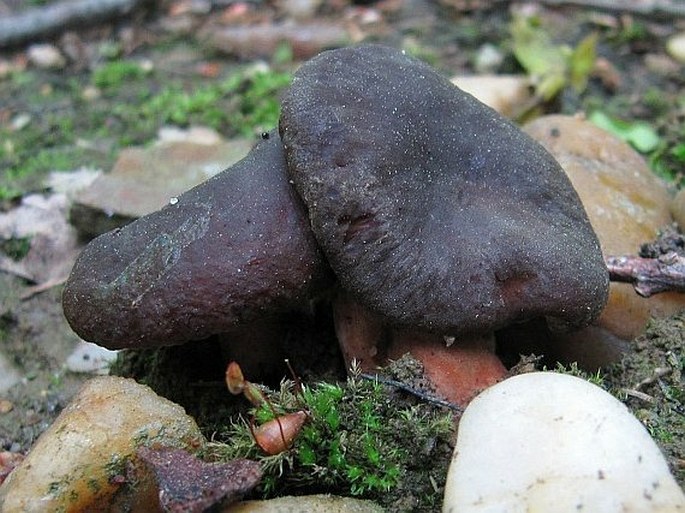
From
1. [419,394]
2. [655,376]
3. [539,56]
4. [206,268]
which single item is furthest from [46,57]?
[655,376]

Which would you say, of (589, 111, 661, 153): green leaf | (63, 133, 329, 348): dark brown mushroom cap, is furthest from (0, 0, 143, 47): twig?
(63, 133, 329, 348): dark brown mushroom cap

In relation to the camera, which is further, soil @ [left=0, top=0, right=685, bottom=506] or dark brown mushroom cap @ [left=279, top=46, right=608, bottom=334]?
soil @ [left=0, top=0, right=685, bottom=506]

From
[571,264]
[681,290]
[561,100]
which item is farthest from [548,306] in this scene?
[561,100]

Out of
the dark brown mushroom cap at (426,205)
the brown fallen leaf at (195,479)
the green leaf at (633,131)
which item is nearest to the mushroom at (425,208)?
the dark brown mushroom cap at (426,205)

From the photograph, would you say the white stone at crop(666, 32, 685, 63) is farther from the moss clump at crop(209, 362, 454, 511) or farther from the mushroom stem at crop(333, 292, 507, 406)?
the moss clump at crop(209, 362, 454, 511)

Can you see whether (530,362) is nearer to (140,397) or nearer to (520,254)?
(520,254)

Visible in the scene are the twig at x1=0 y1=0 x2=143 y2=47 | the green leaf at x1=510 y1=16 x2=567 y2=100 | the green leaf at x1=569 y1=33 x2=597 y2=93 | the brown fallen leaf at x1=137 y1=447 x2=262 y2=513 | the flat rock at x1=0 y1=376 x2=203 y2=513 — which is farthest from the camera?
the twig at x1=0 y1=0 x2=143 y2=47
